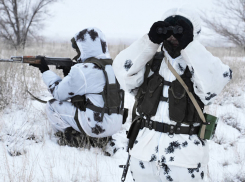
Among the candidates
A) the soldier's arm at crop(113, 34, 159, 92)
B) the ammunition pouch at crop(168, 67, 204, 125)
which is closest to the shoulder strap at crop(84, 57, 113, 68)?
the soldier's arm at crop(113, 34, 159, 92)

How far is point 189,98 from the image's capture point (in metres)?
1.49

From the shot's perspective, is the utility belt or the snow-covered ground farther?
the utility belt

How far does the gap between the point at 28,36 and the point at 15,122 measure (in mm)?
11095

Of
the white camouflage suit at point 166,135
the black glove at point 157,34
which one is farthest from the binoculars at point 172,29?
the white camouflage suit at point 166,135

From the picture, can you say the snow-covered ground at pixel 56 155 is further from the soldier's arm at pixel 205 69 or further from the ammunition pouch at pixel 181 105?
the soldier's arm at pixel 205 69

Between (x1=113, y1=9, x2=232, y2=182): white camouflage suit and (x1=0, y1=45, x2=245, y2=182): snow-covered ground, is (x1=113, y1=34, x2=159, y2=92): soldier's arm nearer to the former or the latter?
(x1=113, y1=9, x2=232, y2=182): white camouflage suit

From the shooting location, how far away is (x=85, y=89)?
2988 mm

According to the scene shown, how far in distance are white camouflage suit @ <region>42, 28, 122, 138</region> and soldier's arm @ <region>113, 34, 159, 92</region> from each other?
143cm

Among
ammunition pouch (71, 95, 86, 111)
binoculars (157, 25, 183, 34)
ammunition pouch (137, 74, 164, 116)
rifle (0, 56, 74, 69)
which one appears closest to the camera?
binoculars (157, 25, 183, 34)

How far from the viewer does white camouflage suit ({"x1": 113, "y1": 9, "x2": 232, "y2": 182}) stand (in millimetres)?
1378

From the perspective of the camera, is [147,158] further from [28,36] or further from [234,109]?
[28,36]

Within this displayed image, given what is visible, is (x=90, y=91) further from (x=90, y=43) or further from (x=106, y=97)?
(x=90, y=43)

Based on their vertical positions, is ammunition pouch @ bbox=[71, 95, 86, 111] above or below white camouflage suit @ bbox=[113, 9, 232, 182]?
below

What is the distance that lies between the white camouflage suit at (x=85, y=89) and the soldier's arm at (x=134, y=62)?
4.70 feet
